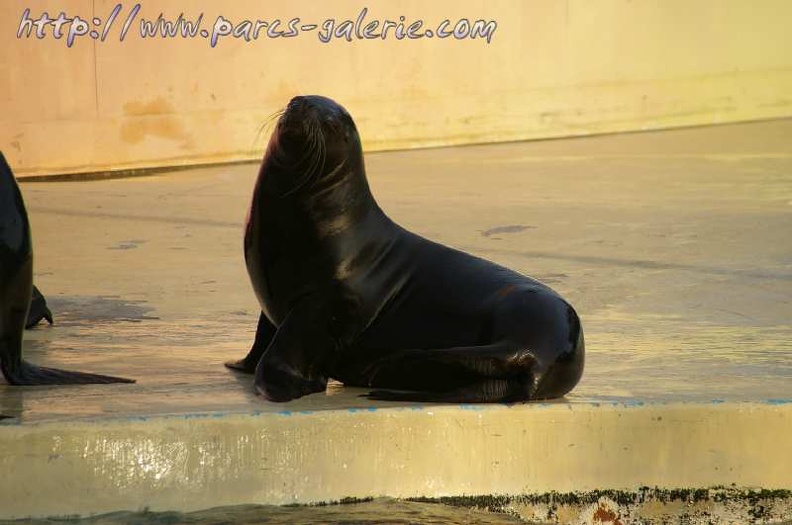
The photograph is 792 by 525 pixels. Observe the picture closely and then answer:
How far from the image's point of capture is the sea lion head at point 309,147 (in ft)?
15.9

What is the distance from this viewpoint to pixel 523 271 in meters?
7.69

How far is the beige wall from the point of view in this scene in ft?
39.6

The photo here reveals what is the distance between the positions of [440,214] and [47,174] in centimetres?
362

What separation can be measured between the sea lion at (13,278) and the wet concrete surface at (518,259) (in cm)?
10

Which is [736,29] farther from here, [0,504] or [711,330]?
[0,504]

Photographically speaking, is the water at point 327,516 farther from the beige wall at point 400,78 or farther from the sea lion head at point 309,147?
the beige wall at point 400,78

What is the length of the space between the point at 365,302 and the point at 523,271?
2948 mm

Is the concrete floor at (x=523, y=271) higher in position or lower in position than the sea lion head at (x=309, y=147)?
lower

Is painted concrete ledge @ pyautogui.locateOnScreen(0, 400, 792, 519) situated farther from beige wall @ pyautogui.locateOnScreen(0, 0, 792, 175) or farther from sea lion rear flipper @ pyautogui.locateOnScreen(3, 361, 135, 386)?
beige wall @ pyautogui.locateOnScreen(0, 0, 792, 175)

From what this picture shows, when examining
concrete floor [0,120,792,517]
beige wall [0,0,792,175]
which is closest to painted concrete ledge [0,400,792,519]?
concrete floor [0,120,792,517]

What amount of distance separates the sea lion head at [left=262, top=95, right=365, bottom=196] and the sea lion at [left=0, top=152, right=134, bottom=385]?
2.64 ft

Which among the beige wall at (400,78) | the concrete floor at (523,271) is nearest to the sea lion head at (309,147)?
the concrete floor at (523,271)

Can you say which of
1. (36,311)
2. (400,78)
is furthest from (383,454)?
(400,78)

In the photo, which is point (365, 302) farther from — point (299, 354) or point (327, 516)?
point (327, 516)
